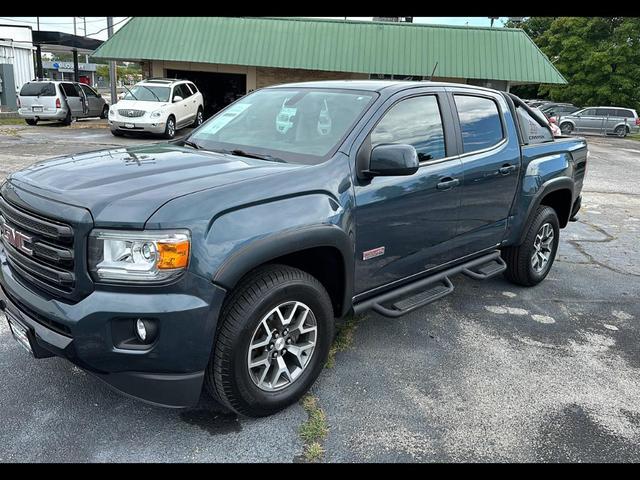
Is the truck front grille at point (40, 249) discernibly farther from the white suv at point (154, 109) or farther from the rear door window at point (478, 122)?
the white suv at point (154, 109)

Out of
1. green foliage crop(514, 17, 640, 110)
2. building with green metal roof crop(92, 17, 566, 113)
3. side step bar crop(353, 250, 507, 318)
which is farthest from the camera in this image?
green foliage crop(514, 17, 640, 110)

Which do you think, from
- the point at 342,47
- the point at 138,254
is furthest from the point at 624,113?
the point at 138,254

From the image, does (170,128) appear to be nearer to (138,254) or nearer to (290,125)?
(290,125)

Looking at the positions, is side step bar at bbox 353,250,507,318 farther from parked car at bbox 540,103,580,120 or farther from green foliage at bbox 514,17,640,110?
green foliage at bbox 514,17,640,110

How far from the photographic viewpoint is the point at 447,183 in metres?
3.80

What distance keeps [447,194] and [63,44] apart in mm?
27566

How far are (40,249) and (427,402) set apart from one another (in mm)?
2300

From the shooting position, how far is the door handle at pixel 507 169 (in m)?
4.38

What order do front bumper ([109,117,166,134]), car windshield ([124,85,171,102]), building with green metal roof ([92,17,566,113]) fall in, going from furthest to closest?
building with green metal roof ([92,17,566,113]) < car windshield ([124,85,171,102]) < front bumper ([109,117,166,134])

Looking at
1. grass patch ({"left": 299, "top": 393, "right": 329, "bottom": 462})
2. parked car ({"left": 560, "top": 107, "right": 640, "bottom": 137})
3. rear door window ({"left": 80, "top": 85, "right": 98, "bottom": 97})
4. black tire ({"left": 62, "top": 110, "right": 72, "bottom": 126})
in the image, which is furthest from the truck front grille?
parked car ({"left": 560, "top": 107, "right": 640, "bottom": 137})

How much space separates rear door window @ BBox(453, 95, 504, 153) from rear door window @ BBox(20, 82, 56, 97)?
19.9 m

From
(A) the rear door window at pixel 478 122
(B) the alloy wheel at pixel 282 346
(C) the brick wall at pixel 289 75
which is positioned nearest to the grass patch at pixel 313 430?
(B) the alloy wheel at pixel 282 346

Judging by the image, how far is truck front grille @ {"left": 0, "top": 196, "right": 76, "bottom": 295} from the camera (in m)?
2.51

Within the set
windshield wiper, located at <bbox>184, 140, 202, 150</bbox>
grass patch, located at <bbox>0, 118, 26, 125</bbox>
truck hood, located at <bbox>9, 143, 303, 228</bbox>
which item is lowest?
grass patch, located at <bbox>0, 118, 26, 125</bbox>
